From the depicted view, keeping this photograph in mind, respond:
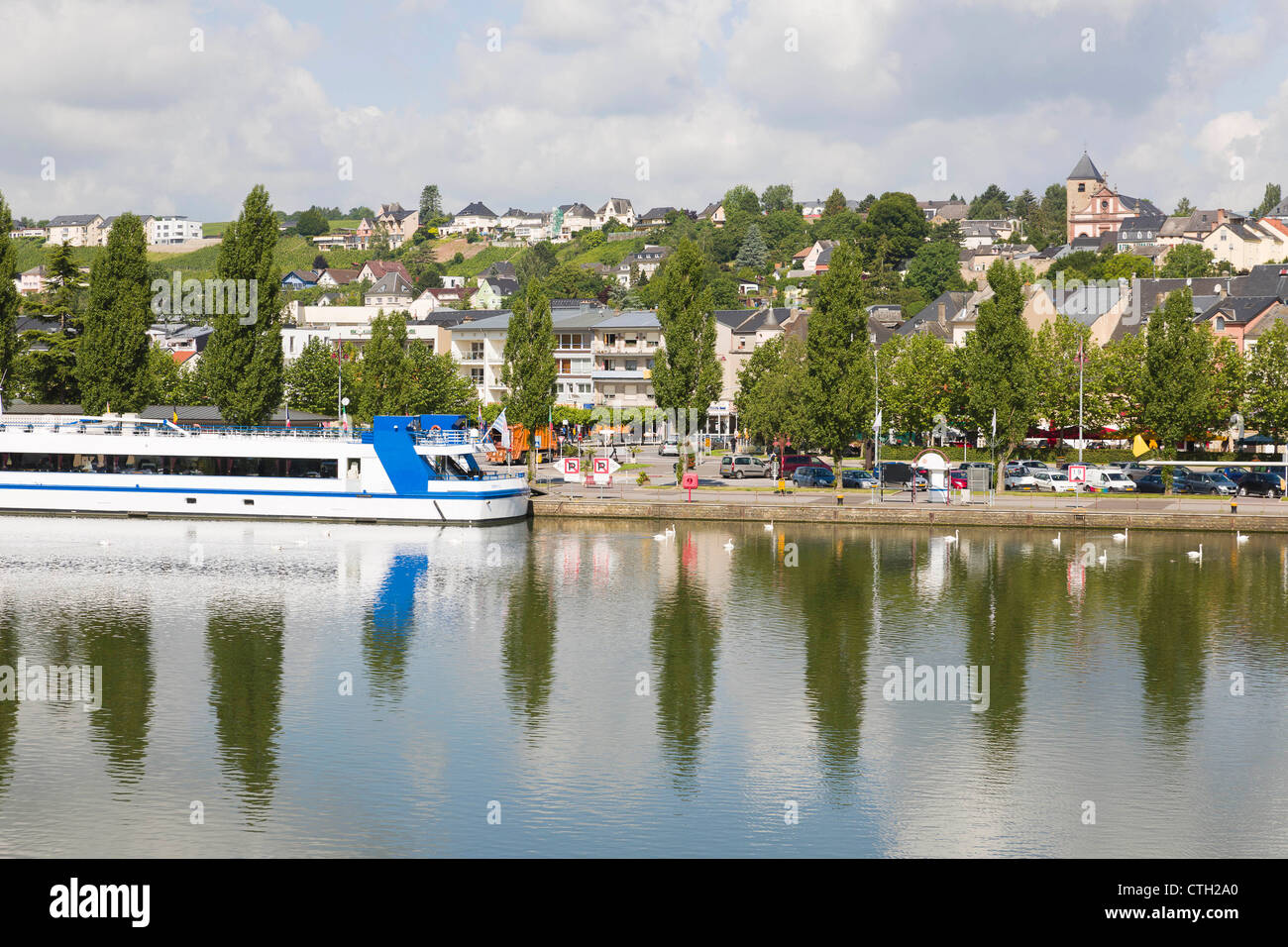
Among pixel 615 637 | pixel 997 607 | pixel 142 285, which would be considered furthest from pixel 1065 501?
pixel 142 285

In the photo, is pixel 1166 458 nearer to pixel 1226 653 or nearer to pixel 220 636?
pixel 1226 653

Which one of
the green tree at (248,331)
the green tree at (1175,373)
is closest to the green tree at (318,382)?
the green tree at (248,331)

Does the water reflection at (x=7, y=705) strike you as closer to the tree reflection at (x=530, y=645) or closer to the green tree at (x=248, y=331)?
the tree reflection at (x=530, y=645)

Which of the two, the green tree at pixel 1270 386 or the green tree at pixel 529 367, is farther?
the green tree at pixel 1270 386

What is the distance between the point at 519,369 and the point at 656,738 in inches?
1863

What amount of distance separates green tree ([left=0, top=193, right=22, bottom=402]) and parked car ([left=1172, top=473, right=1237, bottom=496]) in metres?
67.8

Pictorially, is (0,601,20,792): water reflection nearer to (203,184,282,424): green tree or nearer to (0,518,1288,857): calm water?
(0,518,1288,857): calm water

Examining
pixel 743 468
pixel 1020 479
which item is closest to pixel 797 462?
pixel 743 468

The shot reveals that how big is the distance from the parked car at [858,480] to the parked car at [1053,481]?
387 inches

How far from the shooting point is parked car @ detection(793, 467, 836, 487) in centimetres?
7200

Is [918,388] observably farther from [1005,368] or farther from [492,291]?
[492,291]

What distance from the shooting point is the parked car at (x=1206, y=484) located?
68.1 metres

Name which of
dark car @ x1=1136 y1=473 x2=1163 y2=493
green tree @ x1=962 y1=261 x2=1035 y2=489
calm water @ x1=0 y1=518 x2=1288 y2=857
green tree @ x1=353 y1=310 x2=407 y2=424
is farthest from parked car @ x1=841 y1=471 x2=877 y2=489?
green tree @ x1=353 y1=310 x2=407 y2=424

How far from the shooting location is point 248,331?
228 feet
